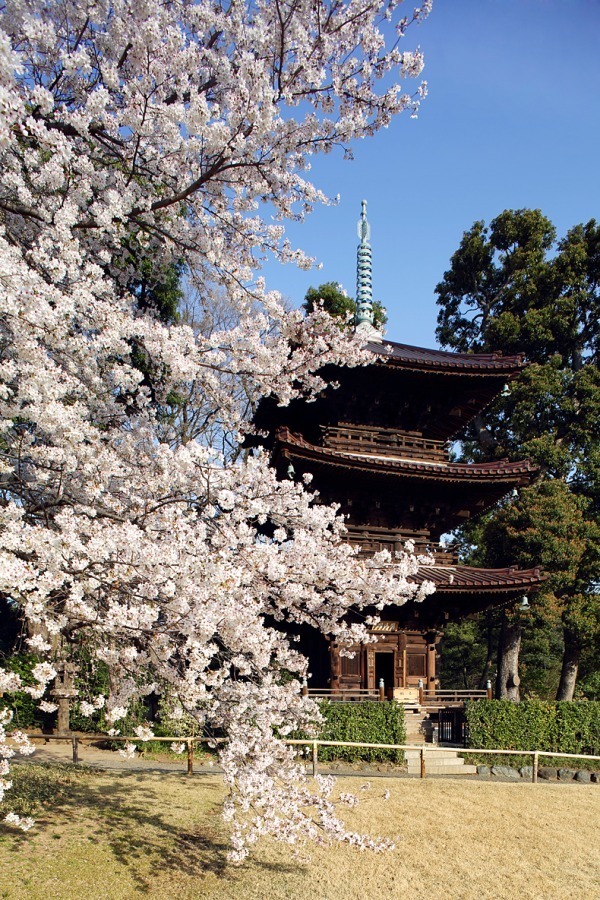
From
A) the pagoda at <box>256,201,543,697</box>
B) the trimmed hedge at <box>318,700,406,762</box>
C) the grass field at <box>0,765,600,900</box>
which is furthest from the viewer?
the pagoda at <box>256,201,543,697</box>

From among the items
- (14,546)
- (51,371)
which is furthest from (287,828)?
(51,371)

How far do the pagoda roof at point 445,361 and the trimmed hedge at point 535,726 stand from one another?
27.0 feet

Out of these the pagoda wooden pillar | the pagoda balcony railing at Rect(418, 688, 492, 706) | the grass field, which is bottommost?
the grass field

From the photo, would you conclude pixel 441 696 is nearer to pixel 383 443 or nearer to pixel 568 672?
pixel 383 443

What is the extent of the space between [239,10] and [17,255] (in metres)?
3.95

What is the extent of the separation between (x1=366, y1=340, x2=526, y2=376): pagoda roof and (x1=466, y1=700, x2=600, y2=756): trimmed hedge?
8231 mm

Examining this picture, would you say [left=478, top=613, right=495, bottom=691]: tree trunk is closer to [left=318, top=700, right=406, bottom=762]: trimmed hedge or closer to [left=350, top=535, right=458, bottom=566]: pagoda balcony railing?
[left=350, top=535, right=458, bottom=566]: pagoda balcony railing

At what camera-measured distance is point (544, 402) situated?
27.6 metres

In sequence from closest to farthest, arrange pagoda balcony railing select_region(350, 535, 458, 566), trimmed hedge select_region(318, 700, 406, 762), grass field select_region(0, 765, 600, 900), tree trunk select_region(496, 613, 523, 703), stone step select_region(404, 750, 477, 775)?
1. grass field select_region(0, 765, 600, 900)
2. trimmed hedge select_region(318, 700, 406, 762)
3. stone step select_region(404, 750, 477, 775)
4. pagoda balcony railing select_region(350, 535, 458, 566)
5. tree trunk select_region(496, 613, 523, 703)

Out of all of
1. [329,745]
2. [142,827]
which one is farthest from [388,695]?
[142,827]

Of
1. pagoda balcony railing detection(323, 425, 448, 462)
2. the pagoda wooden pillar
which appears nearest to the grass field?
the pagoda wooden pillar

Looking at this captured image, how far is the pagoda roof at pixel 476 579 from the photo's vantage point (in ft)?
54.5

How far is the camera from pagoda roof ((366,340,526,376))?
17.5 meters

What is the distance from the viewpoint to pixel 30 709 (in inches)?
683
